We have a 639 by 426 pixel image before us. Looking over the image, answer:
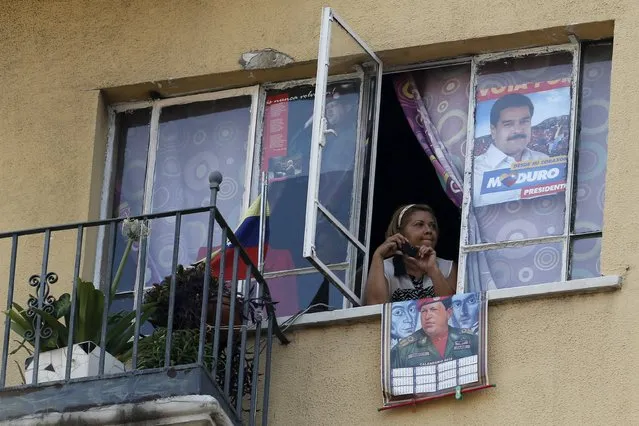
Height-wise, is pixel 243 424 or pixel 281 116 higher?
pixel 281 116

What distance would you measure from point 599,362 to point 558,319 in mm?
325

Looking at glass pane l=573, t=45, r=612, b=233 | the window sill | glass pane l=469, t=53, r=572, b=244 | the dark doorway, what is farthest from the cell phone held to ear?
the dark doorway

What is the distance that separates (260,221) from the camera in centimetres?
1055

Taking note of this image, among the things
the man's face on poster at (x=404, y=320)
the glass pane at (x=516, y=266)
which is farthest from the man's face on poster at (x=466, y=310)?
the glass pane at (x=516, y=266)

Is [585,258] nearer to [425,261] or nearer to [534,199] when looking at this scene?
[534,199]

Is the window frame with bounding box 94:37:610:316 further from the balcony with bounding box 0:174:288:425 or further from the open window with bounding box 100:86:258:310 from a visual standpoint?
the balcony with bounding box 0:174:288:425

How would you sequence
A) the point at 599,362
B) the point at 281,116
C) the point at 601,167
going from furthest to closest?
the point at 281,116 → the point at 601,167 → the point at 599,362

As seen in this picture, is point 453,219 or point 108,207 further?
point 453,219

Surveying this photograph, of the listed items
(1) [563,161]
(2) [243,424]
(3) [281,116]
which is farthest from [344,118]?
(2) [243,424]

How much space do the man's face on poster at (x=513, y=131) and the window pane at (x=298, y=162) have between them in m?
0.79

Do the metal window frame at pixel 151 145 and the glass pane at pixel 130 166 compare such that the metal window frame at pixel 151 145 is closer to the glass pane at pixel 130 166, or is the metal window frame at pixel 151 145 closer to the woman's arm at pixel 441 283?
the glass pane at pixel 130 166

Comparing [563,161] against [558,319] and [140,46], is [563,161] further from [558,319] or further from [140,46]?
[140,46]

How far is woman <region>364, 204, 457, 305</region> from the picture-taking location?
10602 mm

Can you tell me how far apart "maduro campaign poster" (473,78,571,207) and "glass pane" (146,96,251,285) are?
140 cm
